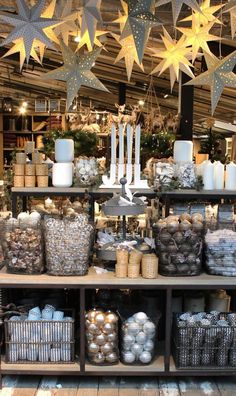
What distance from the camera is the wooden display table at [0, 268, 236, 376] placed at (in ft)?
9.63

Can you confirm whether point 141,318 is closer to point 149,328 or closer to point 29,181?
point 149,328

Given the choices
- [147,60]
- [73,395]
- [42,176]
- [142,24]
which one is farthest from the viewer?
[147,60]

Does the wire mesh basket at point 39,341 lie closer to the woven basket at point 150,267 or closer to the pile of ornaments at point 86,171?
the woven basket at point 150,267

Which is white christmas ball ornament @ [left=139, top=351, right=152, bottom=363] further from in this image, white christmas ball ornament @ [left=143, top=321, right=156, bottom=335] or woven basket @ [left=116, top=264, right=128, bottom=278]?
woven basket @ [left=116, top=264, right=128, bottom=278]

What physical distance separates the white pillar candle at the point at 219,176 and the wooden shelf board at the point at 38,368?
161cm

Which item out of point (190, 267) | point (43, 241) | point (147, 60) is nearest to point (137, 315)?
point (190, 267)

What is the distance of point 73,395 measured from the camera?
2.89m

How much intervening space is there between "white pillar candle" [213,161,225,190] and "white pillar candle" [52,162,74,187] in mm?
1076

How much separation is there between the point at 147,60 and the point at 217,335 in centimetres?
512

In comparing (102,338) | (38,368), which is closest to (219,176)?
(102,338)

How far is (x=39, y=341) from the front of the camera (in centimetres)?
301

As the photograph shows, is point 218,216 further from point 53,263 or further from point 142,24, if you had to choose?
point 142,24

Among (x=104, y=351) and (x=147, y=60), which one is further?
(x=147, y=60)

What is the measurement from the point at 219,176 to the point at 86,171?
3.25ft
